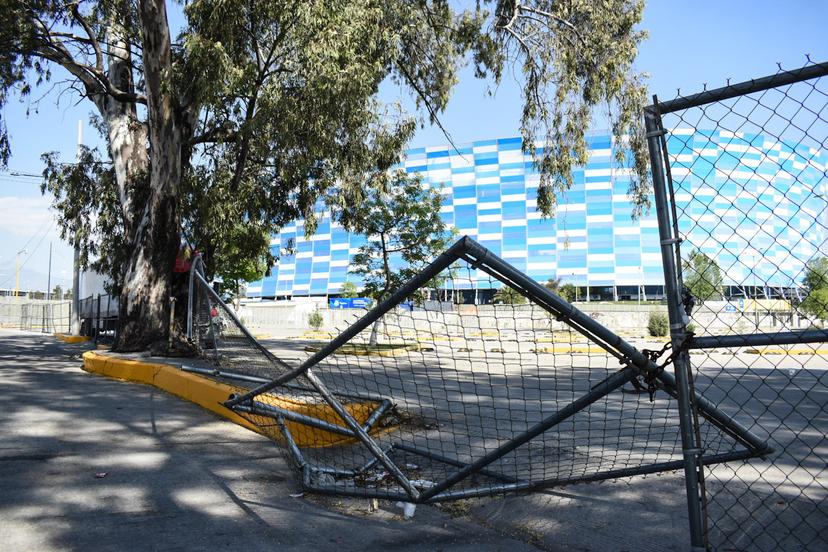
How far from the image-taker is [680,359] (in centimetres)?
238

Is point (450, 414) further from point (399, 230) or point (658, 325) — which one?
point (658, 325)

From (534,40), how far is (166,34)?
7708mm

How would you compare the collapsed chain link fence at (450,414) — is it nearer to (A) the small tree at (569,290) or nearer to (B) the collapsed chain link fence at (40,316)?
(B) the collapsed chain link fence at (40,316)

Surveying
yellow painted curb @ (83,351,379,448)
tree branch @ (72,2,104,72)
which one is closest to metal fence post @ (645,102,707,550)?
yellow painted curb @ (83,351,379,448)

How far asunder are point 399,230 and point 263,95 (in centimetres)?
1134

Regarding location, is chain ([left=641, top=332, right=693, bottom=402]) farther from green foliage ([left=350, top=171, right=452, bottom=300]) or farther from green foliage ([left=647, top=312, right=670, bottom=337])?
green foliage ([left=647, top=312, right=670, bottom=337])

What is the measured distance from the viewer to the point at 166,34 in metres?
10.7

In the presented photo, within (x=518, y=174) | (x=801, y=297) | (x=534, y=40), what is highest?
(x=518, y=174)

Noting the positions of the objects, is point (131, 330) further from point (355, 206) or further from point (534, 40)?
point (534, 40)

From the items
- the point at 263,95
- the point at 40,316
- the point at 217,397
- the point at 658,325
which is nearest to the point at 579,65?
the point at 263,95

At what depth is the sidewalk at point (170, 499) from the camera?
3021mm

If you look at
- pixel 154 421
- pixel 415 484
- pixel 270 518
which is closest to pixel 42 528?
pixel 270 518

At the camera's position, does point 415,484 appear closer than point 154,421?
Yes

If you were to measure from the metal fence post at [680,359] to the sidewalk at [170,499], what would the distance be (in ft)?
3.18
